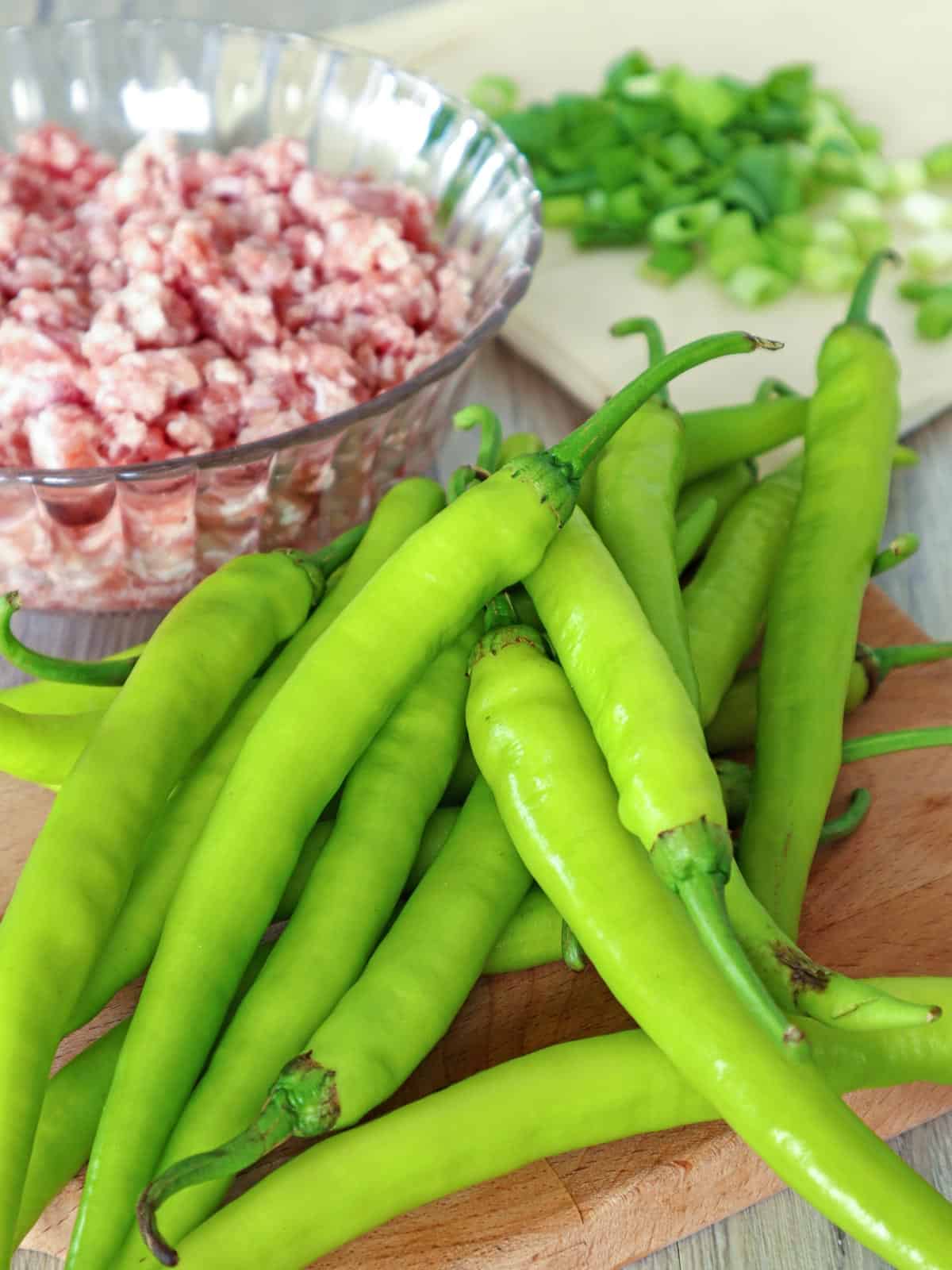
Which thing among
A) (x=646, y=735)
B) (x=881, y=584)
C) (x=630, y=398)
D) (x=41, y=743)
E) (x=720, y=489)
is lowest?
(x=881, y=584)

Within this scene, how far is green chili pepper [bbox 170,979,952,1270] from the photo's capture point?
3.04ft

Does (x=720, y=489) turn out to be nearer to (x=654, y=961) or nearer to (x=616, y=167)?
(x=654, y=961)

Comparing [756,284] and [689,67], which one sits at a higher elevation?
[689,67]

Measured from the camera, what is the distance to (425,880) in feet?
3.69

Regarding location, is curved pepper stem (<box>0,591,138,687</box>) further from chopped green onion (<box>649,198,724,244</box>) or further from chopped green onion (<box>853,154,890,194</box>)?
chopped green onion (<box>853,154,890,194</box>)

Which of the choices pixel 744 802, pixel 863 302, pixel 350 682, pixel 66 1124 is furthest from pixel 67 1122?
pixel 863 302

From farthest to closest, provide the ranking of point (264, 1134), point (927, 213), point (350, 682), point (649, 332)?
point (927, 213) → point (649, 332) → point (350, 682) → point (264, 1134)

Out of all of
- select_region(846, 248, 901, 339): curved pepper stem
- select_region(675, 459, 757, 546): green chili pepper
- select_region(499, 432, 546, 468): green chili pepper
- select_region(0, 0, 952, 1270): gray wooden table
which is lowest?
select_region(0, 0, 952, 1270): gray wooden table

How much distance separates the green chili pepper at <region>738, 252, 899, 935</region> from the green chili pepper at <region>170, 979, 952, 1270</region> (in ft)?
0.52

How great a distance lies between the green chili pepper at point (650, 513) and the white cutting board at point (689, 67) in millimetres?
719

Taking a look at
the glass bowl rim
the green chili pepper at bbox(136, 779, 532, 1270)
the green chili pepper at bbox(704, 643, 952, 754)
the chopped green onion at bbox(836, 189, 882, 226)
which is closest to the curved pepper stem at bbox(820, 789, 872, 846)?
the green chili pepper at bbox(704, 643, 952, 754)

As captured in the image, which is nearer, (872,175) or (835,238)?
(835,238)

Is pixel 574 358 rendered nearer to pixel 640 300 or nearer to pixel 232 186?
pixel 640 300

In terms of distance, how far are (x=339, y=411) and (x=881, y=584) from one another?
0.83 meters
